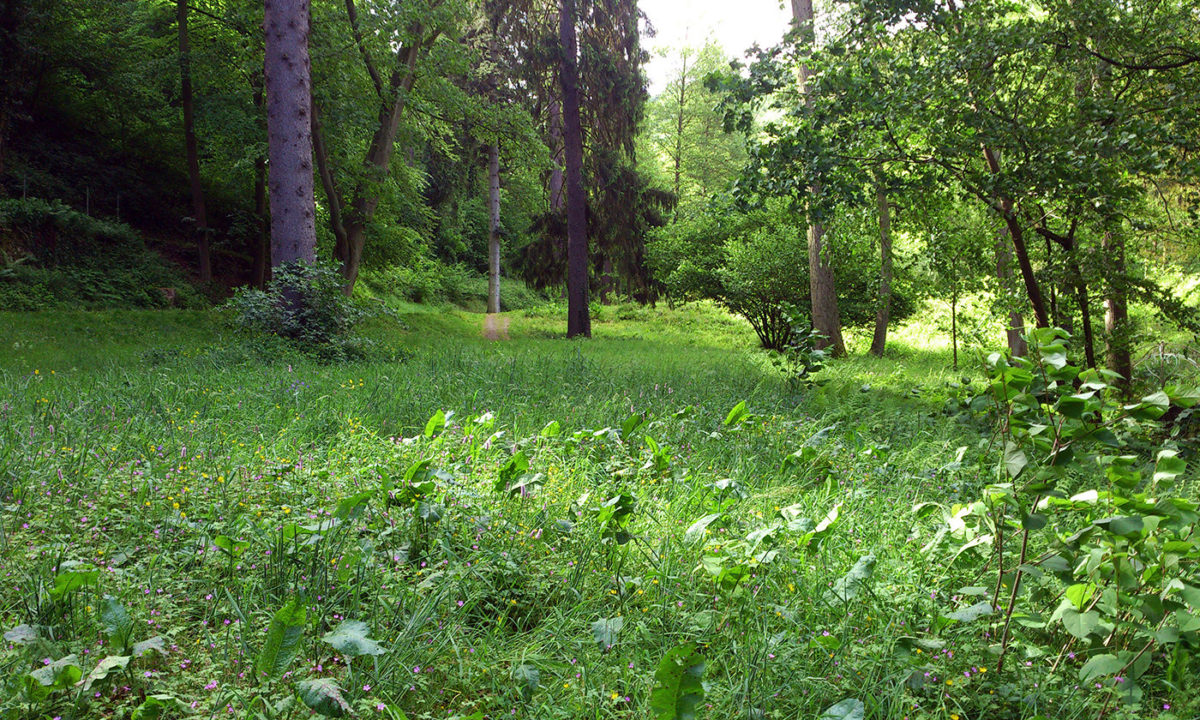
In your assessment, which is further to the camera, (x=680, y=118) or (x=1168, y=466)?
(x=680, y=118)

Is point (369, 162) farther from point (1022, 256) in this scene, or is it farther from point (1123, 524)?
point (1123, 524)

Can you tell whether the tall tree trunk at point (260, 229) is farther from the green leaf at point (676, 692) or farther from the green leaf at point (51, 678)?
the green leaf at point (676, 692)

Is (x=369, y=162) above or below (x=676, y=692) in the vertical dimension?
above

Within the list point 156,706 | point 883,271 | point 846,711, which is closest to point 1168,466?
point 846,711

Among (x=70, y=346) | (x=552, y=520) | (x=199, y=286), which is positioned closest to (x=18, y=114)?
(x=199, y=286)

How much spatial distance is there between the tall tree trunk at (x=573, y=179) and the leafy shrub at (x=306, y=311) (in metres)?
7.32

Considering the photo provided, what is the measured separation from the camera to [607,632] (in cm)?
181

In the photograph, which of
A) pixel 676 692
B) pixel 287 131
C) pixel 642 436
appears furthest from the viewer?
pixel 287 131

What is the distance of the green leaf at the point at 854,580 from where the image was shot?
2043 millimetres

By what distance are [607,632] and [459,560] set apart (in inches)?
29.4

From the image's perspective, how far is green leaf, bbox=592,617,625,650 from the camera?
5.87 feet

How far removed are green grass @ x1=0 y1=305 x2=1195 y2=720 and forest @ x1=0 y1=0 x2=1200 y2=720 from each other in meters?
0.02

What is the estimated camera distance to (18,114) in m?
14.2

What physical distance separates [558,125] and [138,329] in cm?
1187
